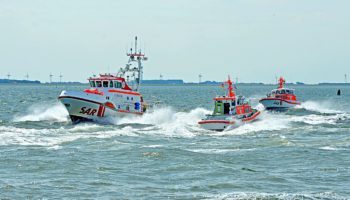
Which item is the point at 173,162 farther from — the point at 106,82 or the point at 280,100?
the point at 280,100

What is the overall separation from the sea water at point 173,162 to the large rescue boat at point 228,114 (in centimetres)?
80

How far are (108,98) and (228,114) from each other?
439 inches

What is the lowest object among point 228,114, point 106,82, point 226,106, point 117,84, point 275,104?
point 275,104

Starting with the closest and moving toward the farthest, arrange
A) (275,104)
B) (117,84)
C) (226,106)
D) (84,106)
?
1. (226,106)
2. (84,106)
3. (117,84)
4. (275,104)

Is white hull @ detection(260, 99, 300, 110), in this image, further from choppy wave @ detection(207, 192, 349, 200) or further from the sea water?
choppy wave @ detection(207, 192, 349, 200)

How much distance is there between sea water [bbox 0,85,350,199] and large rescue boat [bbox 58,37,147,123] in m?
3.29

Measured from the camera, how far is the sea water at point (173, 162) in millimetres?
25703

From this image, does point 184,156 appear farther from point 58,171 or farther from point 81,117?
point 81,117

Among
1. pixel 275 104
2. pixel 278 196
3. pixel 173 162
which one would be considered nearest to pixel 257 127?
pixel 173 162

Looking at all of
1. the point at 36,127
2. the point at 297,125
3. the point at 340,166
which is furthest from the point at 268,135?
the point at 36,127

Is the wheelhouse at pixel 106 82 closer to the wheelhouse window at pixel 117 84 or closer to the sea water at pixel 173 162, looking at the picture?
the wheelhouse window at pixel 117 84

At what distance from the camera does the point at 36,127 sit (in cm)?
5178

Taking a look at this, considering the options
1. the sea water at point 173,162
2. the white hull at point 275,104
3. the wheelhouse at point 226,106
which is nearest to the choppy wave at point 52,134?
the sea water at point 173,162

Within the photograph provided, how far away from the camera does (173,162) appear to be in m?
32.7
